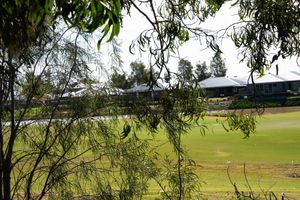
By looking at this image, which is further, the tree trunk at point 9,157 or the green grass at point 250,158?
the green grass at point 250,158

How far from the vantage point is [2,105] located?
790 centimetres

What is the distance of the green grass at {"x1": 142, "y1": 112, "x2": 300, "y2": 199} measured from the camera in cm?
1603

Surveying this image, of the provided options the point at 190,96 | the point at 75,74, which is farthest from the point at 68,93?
the point at 190,96

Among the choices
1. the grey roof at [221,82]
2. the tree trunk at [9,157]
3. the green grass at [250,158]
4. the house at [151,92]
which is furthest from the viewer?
the grey roof at [221,82]

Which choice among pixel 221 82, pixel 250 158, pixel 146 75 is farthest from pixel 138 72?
pixel 221 82

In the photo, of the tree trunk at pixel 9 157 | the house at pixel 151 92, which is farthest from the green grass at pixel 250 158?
the house at pixel 151 92

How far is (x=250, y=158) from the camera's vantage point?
23375 millimetres

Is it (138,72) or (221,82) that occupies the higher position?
(221,82)

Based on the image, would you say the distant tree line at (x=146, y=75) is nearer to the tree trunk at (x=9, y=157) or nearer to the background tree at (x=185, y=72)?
the background tree at (x=185, y=72)

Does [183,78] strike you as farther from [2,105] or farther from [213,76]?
[213,76]

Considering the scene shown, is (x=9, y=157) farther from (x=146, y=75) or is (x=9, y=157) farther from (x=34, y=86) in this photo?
(x=146, y=75)

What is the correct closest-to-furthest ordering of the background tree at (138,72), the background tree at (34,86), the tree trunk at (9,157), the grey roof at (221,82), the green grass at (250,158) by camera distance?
1. the background tree at (138,72)
2. the tree trunk at (9,157)
3. the background tree at (34,86)
4. the green grass at (250,158)
5. the grey roof at (221,82)

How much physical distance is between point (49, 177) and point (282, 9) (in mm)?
4683

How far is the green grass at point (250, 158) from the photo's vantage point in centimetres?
1603
